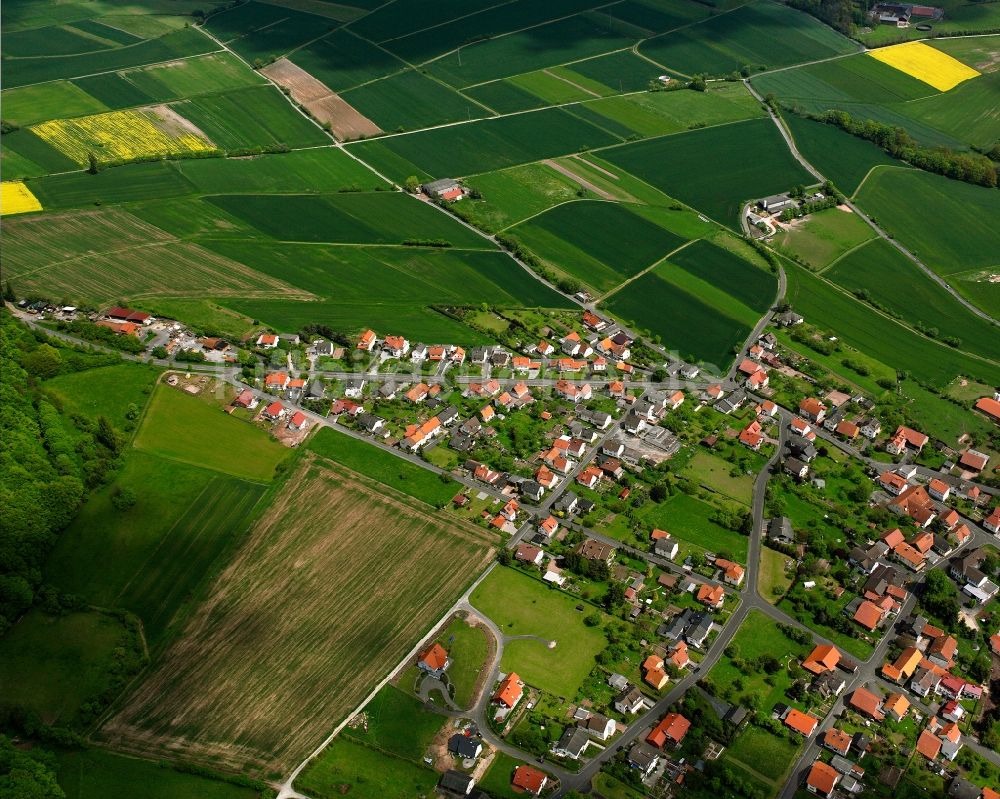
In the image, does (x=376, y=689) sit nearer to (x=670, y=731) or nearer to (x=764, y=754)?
(x=670, y=731)

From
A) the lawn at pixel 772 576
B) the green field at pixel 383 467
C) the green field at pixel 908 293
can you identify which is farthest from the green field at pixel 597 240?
the lawn at pixel 772 576

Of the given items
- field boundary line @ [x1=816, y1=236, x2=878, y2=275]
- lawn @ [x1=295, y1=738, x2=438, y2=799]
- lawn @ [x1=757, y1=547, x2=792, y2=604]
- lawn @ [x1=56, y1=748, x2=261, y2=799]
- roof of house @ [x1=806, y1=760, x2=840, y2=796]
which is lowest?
lawn @ [x1=56, y1=748, x2=261, y2=799]

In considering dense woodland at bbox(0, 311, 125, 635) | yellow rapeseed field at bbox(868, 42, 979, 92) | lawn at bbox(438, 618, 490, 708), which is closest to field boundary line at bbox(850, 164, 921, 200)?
yellow rapeseed field at bbox(868, 42, 979, 92)

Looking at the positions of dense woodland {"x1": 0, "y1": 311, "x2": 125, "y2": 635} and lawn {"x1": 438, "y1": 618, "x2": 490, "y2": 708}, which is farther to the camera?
dense woodland {"x1": 0, "y1": 311, "x2": 125, "y2": 635}

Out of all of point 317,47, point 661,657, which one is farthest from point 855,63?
point 661,657

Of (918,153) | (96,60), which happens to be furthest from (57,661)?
(918,153)

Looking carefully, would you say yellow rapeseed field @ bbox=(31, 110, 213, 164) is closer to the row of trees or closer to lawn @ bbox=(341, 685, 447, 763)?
the row of trees
